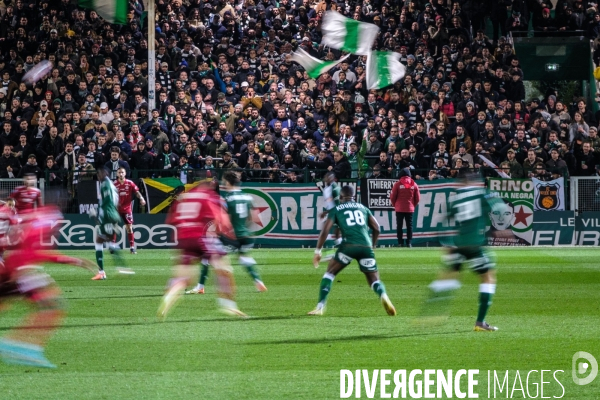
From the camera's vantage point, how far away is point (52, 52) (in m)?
28.5

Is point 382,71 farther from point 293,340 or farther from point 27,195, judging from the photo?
point 293,340

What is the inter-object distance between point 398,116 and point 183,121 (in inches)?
230

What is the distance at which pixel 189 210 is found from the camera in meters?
13.3

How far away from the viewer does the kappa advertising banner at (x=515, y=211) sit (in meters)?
26.3

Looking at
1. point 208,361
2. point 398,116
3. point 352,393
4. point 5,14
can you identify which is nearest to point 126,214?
point 398,116

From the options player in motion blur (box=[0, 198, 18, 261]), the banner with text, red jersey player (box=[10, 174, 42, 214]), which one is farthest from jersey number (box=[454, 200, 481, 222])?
the banner with text

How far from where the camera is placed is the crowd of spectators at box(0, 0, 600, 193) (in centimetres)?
2581

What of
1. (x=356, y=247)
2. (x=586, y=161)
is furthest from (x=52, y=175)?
(x=356, y=247)

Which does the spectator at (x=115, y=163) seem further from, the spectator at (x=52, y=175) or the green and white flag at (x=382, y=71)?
the green and white flag at (x=382, y=71)

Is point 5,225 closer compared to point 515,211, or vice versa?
point 5,225

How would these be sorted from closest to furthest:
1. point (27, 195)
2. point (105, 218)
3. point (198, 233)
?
point (198, 233), point (27, 195), point (105, 218)

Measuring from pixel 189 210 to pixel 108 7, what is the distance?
13.0 meters

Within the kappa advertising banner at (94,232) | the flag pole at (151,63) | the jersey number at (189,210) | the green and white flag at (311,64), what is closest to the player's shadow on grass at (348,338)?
the jersey number at (189,210)

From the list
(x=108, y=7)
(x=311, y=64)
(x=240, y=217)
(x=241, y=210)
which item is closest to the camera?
(x=241, y=210)
